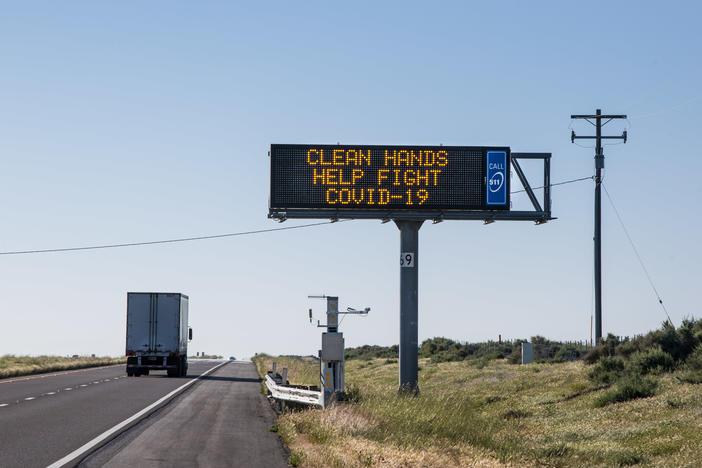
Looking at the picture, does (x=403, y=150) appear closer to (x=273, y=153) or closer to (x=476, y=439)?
(x=273, y=153)

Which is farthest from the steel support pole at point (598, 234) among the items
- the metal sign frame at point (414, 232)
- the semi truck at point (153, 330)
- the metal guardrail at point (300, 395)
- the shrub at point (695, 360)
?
the metal guardrail at point (300, 395)

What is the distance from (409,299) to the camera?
2925 centimetres

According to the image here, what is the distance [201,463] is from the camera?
13.6m

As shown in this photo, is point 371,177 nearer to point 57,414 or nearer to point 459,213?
point 459,213

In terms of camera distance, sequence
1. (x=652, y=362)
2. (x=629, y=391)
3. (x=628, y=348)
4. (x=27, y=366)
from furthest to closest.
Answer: (x=27, y=366)
(x=628, y=348)
(x=652, y=362)
(x=629, y=391)

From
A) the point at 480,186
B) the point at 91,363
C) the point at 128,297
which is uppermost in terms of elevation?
the point at 480,186

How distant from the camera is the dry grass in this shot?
14164 millimetres

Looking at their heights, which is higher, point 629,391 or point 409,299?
point 409,299

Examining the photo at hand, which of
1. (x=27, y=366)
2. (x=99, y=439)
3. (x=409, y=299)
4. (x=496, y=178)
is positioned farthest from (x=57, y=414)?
(x=27, y=366)

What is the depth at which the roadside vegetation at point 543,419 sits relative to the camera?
14.9 m

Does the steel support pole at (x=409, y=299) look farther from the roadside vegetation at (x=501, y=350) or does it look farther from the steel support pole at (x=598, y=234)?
the roadside vegetation at (x=501, y=350)

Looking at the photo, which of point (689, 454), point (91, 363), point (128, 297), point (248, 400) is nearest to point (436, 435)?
point (689, 454)

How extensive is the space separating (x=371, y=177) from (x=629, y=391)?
978 centimetres

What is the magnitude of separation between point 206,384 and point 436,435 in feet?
74.0
